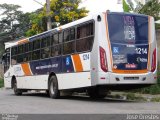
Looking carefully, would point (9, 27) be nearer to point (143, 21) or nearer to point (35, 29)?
point (35, 29)

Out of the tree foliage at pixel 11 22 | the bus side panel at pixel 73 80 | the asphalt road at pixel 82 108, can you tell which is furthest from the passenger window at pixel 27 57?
the tree foliage at pixel 11 22

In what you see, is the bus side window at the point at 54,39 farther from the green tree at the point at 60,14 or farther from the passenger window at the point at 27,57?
the green tree at the point at 60,14

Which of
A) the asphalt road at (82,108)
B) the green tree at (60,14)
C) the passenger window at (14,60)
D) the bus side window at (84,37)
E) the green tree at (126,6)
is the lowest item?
the asphalt road at (82,108)

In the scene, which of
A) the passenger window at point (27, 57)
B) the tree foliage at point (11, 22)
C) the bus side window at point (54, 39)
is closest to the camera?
the bus side window at point (54, 39)

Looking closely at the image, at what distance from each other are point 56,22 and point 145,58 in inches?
837

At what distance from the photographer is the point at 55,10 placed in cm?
3700

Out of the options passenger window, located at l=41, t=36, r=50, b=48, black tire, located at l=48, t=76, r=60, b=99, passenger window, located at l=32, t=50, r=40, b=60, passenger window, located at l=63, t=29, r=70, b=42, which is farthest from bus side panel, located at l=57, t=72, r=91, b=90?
passenger window, located at l=32, t=50, r=40, b=60

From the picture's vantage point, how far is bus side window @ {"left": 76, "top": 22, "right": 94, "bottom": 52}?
16.6 metres

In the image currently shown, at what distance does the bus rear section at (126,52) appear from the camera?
15992mm

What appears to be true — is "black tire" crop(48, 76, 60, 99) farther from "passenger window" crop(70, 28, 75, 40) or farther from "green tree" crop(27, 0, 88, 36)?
"green tree" crop(27, 0, 88, 36)

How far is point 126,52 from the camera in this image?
16281 mm

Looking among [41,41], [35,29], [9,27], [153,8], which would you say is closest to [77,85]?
[41,41]

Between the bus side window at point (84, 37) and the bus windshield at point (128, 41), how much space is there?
0.82 m

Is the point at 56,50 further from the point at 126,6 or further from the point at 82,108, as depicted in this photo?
the point at 126,6
